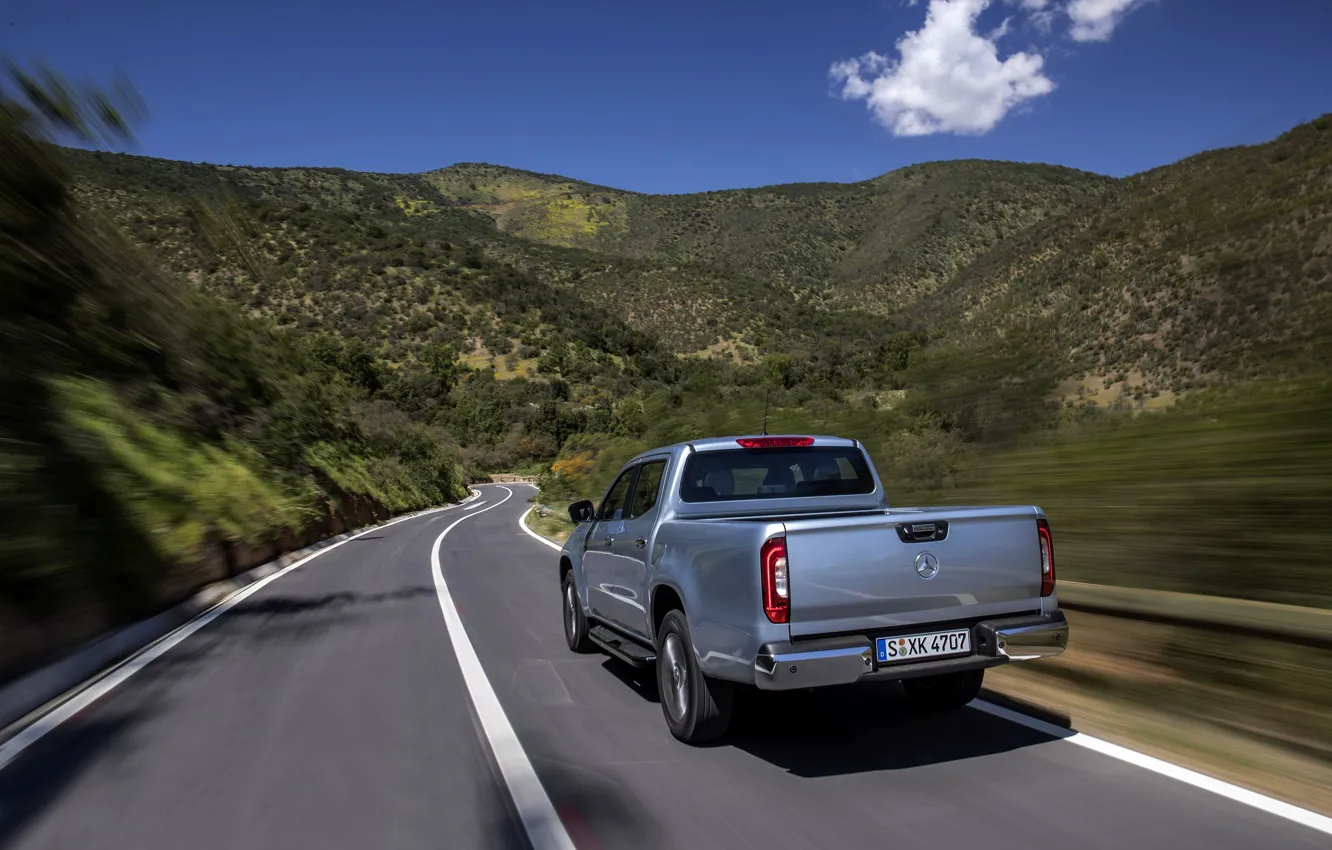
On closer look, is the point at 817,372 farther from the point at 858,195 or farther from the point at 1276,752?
the point at 858,195

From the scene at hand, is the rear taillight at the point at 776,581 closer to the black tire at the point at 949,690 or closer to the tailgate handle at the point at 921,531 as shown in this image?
the tailgate handle at the point at 921,531

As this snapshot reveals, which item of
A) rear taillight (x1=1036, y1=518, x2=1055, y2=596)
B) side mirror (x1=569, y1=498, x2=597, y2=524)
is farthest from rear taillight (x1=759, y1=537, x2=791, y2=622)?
side mirror (x1=569, y1=498, x2=597, y2=524)

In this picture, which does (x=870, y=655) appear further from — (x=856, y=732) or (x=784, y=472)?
(x=784, y=472)

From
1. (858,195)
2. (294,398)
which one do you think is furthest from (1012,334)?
(858,195)

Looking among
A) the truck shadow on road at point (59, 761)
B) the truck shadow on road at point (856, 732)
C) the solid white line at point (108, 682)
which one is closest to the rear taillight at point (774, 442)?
the truck shadow on road at point (856, 732)

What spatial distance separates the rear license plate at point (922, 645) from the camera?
4.81 meters

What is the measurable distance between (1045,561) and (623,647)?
300 cm

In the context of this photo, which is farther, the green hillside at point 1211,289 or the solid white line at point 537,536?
the solid white line at point 537,536

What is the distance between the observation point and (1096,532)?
7570mm

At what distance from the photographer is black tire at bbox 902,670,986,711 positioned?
235 inches

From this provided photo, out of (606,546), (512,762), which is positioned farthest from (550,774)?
(606,546)

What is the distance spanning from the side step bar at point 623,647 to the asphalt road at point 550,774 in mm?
321

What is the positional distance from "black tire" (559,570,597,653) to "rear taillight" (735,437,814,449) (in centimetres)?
269

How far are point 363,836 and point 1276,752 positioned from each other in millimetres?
4641
